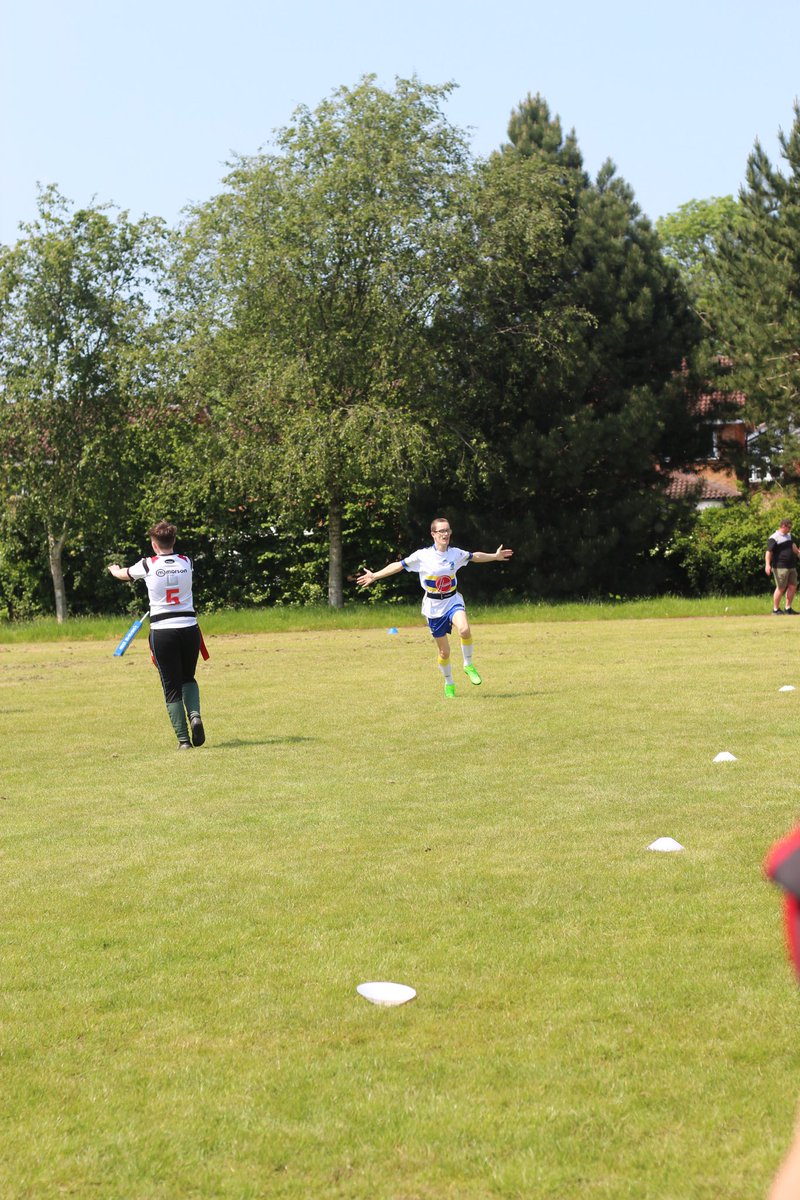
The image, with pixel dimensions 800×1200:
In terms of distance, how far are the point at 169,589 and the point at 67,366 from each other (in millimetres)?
30496

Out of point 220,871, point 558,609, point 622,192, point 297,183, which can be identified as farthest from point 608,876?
point 622,192

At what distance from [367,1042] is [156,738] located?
387 inches

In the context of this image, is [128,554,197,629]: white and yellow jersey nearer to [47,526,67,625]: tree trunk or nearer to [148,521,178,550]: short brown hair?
[148,521,178,550]: short brown hair

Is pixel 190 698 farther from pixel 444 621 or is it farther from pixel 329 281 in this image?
pixel 329 281

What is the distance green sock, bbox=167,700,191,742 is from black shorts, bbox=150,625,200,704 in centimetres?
7

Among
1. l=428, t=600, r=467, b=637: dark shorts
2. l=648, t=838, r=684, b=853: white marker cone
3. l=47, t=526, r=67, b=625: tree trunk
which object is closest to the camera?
l=648, t=838, r=684, b=853: white marker cone

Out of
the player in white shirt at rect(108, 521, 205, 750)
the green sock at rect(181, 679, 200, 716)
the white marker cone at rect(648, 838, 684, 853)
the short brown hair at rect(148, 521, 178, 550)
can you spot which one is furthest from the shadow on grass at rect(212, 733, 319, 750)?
the white marker cone at rect(648, 838, 684, 853)

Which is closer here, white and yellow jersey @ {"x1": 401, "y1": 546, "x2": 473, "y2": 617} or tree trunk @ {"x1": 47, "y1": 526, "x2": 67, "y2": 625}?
white and yellow jersey @ {"x1": 401, "y1": 546, "x2": 473, "y2": 617}

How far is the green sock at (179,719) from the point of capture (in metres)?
13.8

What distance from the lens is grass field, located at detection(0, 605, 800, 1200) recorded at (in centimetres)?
427

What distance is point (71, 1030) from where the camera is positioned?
549cm

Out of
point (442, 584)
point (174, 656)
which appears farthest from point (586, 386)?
point (174, 656)

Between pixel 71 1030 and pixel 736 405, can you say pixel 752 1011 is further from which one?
pixel 736 405

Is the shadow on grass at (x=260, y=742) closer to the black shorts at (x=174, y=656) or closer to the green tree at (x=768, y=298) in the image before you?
the black shorts at (x=174, y=656)
